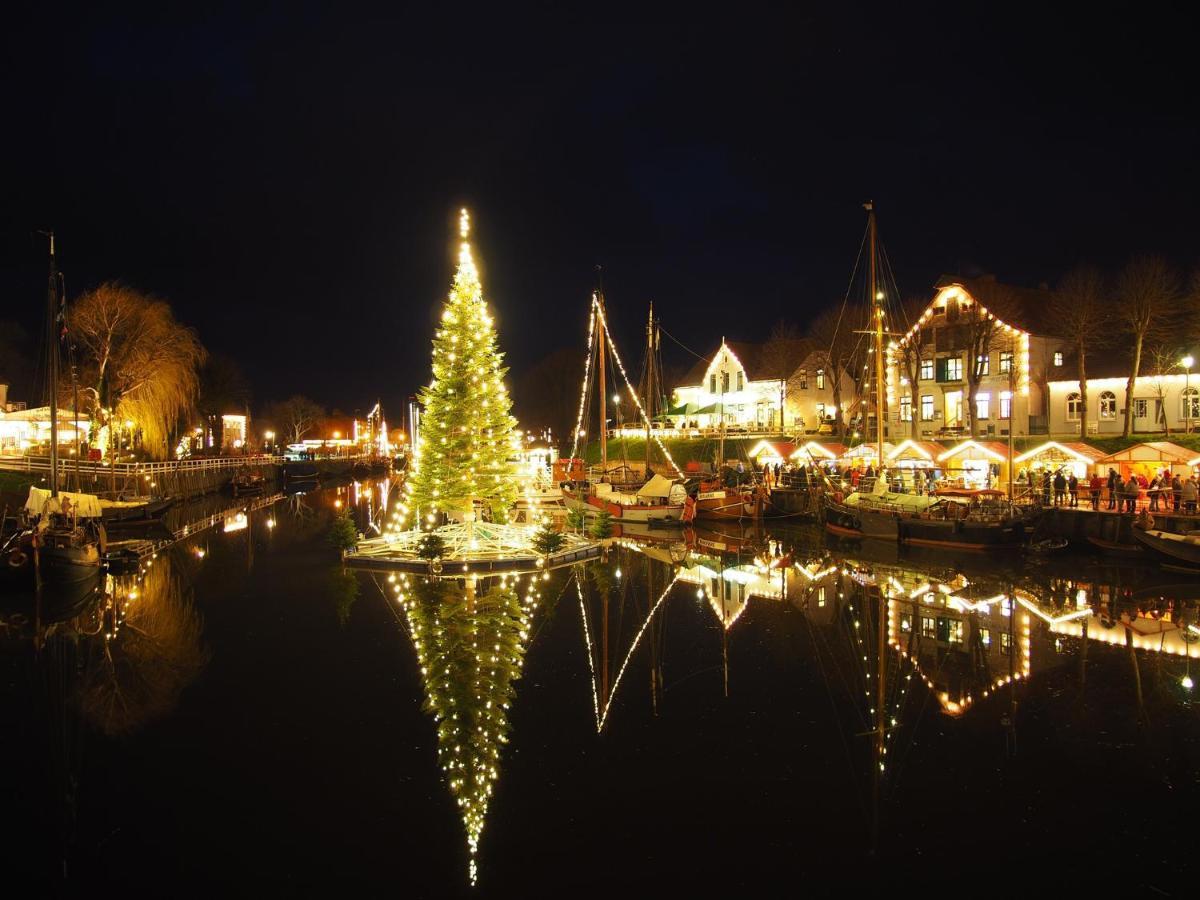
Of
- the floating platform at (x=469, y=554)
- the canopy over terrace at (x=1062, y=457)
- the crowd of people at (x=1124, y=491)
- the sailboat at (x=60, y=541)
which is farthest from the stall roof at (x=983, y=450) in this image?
the sailboat at (x=60, y=541)

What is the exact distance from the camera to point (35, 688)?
12680 mm

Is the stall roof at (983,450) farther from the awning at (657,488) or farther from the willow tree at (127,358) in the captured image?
the willow tree at (127,358)

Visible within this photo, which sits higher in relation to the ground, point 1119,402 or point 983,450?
point 1119,402

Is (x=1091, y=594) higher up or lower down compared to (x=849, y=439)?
lower down

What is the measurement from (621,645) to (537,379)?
85.7 meters

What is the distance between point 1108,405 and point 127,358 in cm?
5345

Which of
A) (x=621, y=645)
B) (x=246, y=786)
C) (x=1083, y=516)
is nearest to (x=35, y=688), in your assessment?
(x=246, y=786)

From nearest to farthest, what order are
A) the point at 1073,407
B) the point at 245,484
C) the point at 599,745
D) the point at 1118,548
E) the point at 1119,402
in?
the point at 599,745 < the point at 1118,548 < the point at 1119,402 < the point at 1073,407 < the point at 245,484

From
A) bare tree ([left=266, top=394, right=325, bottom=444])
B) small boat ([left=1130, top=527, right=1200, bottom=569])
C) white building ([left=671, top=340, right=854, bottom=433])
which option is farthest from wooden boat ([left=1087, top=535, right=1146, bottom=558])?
bare tree ([left=266, top=394, right=325, bottom=444])

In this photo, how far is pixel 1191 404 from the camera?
131 ft

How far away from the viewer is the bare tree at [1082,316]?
42.9 m

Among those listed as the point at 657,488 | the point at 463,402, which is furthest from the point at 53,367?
the point at 657,488

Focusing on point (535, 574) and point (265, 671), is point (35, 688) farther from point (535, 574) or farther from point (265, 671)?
point (535, 574)

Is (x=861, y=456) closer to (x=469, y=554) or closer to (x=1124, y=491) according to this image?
(x=1124, y=491)
